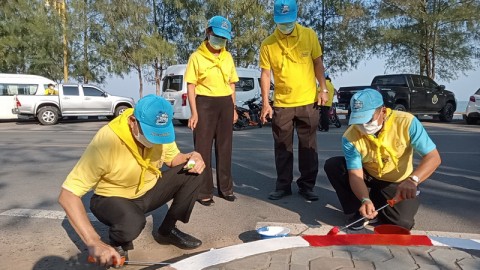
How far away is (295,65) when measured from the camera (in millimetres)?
4473

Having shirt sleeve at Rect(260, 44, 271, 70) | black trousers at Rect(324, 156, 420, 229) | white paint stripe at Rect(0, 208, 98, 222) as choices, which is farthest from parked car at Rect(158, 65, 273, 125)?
black trousers at Rect(324, 156, 420, 229)

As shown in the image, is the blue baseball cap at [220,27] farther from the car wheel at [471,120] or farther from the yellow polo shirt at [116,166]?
the car wheel at [471,120]

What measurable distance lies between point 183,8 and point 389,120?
25066mm

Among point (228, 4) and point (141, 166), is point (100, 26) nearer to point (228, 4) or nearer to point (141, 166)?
point (228, 4)

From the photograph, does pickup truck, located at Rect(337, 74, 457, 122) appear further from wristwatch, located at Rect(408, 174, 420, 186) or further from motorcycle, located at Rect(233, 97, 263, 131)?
wristwatch, located at Rect(408, 174, 420, 186)

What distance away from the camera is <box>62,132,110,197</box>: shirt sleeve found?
248cm

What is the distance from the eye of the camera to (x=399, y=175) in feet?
11.4

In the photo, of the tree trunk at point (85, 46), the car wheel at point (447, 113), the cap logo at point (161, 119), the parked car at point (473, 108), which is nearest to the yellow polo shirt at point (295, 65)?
the cap logo at point (161, 119)

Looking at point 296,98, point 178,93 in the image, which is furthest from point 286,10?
point 178,93

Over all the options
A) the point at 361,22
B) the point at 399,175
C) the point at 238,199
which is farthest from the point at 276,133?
the point at 361,22

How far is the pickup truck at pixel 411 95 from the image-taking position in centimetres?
1549

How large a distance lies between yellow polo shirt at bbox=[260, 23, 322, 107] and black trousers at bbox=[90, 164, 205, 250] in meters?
1.56

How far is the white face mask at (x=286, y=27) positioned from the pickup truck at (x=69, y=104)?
14112 millimetres

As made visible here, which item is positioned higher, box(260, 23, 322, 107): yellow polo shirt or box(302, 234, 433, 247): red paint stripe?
box(260, 23, 322, 107): yellow polo shirt
